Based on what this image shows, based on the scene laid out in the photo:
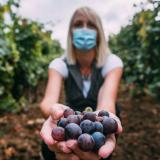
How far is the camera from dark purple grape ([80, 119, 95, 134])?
1548mm

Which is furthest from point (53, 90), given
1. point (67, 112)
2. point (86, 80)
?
point (67, 112)

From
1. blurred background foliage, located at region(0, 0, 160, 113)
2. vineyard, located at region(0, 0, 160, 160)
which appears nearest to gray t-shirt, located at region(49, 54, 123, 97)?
vineyard, located at region(0, 0, 160, 160)

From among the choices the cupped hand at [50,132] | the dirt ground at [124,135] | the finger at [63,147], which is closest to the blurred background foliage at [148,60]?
the dirt ground at [124,135]

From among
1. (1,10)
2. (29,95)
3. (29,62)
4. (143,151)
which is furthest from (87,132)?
(29,95)

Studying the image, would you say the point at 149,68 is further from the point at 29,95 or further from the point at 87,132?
the point at 87,132

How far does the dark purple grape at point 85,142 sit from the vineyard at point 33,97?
1073mm

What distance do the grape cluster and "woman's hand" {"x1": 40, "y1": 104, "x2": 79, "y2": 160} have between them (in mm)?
38

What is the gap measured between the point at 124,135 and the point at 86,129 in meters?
3.33

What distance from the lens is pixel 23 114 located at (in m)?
6.36

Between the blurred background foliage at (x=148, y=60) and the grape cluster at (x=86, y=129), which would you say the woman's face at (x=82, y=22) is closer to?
the grape cluster at (x=86, y=129)

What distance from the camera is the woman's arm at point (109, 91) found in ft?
8.23

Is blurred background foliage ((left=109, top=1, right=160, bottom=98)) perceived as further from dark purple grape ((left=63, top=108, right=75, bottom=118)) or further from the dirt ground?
dark purple grape ((left=63, top=108, right=75, bottom=118))

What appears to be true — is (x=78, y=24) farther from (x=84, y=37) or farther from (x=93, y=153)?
(x=93, y=153)

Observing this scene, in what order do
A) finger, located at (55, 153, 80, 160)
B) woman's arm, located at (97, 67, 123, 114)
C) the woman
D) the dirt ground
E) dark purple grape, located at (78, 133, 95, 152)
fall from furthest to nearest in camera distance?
the dirt ground → the woman → woman's arm, located at (97, 67, 123, 114) → finger, located at (55, 153, 80, 160) → dark purple grape, located at (78, 133, 95, 152)
